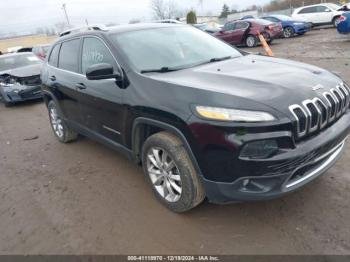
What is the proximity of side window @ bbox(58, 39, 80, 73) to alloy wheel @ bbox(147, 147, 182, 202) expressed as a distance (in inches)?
77.2

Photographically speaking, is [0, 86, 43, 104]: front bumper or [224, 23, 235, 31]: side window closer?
[0, 86, 43, 104]: front bumper

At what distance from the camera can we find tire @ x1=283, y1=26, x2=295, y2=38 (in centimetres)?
2049

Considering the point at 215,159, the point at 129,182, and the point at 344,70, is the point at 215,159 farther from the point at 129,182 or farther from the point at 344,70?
the point at 344,70

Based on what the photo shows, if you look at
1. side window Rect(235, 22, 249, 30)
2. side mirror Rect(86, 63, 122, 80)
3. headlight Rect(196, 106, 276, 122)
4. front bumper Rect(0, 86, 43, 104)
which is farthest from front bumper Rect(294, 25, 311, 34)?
headlight Rect(196, 106, 276, 122)

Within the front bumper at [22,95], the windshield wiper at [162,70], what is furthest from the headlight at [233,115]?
the front bumper at [22,95]

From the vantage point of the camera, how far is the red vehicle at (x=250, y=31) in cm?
1788

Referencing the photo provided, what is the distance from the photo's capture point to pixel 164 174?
3379 mm

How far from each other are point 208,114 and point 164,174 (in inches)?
36.5

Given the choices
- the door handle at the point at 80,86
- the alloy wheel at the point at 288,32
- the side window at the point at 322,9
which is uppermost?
the door handle at the point at 80,86

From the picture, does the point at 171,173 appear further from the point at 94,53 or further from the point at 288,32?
the point at 288,32

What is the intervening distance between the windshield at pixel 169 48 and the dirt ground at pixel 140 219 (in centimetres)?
145

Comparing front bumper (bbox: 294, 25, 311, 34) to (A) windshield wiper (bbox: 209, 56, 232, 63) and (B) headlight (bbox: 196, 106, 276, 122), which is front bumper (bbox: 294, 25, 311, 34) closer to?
(A) windshield wiper (bbox: 209, 56, 232, 63)

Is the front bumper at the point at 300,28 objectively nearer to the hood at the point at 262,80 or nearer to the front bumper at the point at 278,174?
the hood at the point at 262,80

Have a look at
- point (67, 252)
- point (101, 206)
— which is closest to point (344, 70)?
point (101, 206)
